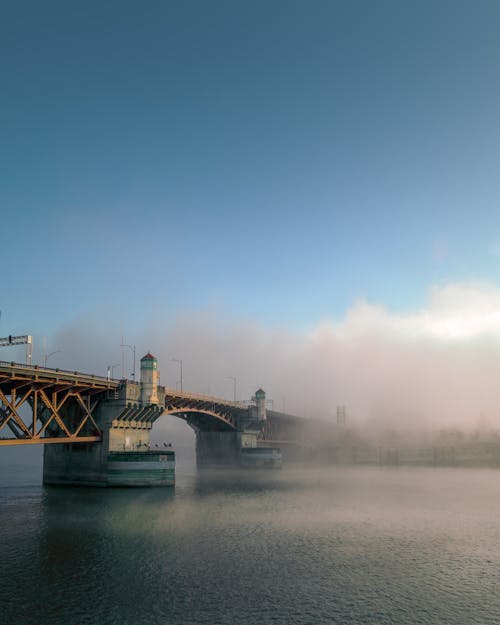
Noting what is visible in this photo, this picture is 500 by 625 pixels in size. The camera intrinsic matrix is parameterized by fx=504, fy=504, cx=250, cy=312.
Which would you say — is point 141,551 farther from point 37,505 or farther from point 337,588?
point 37,505

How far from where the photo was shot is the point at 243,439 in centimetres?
15275

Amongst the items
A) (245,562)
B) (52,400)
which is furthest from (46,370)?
(245,562)

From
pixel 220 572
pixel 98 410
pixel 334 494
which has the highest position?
pixel 98 410

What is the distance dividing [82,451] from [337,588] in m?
62.3

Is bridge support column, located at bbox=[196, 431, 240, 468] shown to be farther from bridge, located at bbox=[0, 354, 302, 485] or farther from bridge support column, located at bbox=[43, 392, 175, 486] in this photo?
bridge support column, located at bbox=[43, 392, 175, 486]

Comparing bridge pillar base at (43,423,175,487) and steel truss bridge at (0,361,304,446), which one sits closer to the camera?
steel truss bridge at (0,361,304,446)

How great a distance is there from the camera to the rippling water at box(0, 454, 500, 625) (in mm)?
27594

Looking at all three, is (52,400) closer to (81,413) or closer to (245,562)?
(81,413)

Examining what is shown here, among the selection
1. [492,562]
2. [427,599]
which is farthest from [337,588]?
[492,562]

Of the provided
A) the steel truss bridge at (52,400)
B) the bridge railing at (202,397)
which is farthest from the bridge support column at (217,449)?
the steel truss bridge at (52,400)

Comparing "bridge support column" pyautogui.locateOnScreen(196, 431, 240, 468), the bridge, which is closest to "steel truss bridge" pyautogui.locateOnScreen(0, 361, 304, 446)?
the bridge

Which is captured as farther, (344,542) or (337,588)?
(344,542)

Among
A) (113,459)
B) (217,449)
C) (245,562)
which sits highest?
(113,459)

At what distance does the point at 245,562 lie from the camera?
37438mm
